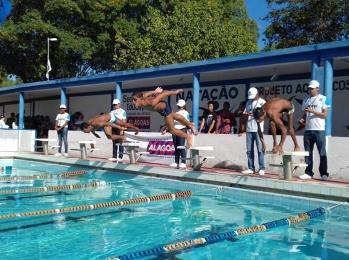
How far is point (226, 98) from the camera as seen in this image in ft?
58.3

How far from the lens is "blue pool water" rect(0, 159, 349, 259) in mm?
5555

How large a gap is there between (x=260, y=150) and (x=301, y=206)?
94.3 inches

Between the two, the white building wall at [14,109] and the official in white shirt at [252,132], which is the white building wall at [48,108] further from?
the official in white shirt at [252,132]

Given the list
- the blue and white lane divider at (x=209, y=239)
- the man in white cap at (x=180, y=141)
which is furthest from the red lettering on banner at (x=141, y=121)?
the blue and white lane divider at (x=209, y=239)

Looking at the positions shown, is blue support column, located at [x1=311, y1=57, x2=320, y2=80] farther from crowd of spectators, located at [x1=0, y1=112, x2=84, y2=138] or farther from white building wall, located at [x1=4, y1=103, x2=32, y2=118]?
white building wall, located at [x1=4, y1=103, x2=32, y2=118]

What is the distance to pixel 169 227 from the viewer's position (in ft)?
22.6

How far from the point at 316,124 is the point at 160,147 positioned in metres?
6.32

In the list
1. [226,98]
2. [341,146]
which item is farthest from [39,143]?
[341,146]

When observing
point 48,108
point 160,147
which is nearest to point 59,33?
point 48,108

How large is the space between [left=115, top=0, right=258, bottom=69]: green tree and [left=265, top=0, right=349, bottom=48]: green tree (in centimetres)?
367

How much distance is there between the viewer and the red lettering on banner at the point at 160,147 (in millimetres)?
14586

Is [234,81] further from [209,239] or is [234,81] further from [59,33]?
[59,33]

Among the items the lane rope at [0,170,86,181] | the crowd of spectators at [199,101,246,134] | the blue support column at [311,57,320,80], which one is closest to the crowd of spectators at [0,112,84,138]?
the crowd of spectators at [199,101,246,134]

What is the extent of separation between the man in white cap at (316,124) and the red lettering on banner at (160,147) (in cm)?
548
